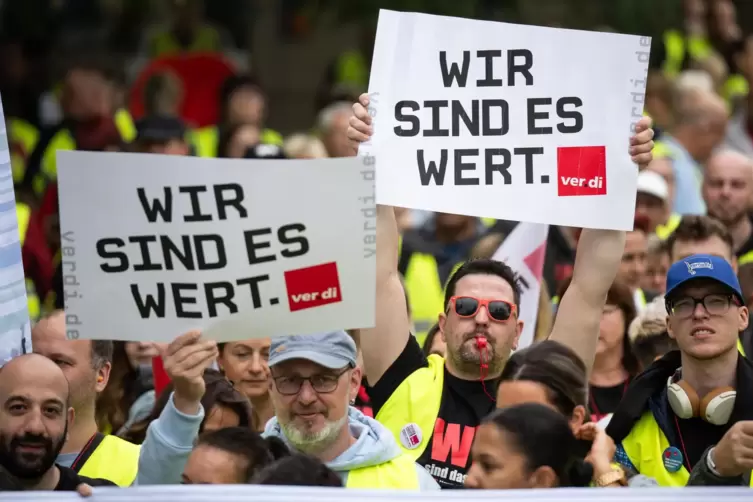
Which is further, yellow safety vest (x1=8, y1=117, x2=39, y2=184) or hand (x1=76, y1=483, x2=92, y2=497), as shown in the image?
yellow safety vest (x1=8, y1=117, x2=39, y2=184)

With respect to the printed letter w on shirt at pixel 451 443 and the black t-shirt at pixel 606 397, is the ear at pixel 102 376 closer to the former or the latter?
the printed letter w on shirt at pixel 451 443

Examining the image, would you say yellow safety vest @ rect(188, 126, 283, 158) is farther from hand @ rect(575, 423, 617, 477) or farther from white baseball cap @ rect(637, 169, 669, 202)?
hand @ rect(575, 423, 617, 477)

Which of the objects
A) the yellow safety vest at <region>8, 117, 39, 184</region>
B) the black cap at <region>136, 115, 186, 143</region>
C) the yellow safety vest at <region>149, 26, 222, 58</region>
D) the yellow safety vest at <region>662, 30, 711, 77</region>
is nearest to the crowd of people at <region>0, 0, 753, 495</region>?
the black cap at <region>136, 115, 186, 143</region>

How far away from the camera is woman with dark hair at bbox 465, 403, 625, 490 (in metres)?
4.82

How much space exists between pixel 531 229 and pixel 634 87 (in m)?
1.49

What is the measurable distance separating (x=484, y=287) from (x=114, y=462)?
5.10 feet

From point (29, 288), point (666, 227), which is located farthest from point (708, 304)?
point (29, 288)

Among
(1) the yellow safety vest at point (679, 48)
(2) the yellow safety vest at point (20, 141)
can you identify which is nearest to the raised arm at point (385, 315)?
(2) the yellow safety vest at point (20, 141)

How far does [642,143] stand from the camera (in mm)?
6070

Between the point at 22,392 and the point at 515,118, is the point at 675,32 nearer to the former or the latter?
the point at 515,118

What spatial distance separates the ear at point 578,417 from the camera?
5.26 metres

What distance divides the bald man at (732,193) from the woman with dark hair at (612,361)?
71.4 inches

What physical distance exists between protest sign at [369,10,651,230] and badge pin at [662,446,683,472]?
2.75 feet

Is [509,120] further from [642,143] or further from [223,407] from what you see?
[223,407]
